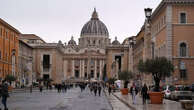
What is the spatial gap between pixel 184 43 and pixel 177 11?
144 inches

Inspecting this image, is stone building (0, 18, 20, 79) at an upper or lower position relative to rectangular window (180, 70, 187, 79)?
upper

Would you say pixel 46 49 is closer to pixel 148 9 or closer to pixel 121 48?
pixel 121 48

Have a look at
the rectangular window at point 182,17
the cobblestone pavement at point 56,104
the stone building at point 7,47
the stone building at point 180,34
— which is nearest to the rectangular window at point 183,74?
the stone building at point 180,34

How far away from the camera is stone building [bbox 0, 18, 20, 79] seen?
236 ft

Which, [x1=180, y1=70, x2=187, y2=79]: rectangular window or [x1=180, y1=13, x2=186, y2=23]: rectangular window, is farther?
[x1=180, y1=13, x2=186, y2=23]: rectangular window

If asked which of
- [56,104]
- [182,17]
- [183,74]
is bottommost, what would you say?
[56,104]

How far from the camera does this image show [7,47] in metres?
76.9

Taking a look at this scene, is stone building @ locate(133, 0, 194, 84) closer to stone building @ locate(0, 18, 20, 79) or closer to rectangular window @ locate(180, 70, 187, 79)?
rectangular window @ locate(180, 70, 187, 79)

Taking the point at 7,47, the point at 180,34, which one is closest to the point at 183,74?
the point at 180,34

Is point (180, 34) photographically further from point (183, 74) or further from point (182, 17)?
point (183, 74)

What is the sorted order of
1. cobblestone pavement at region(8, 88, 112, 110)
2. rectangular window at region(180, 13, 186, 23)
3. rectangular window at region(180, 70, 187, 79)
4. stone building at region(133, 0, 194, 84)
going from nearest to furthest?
cobblestone pavement at region(8, 88, 112, 110), rectangular window at region(180, 70, 187, 79), stone building at region(133, 0, 194, 84), rectangular window at region(180, 13, 186, 23)

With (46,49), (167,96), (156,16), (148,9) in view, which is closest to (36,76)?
(46,49)

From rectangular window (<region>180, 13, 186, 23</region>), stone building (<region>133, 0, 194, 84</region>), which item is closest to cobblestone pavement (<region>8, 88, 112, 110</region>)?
stone building (<region>133, 0, 194, 84</region>)

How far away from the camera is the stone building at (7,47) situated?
7200 centimetres
